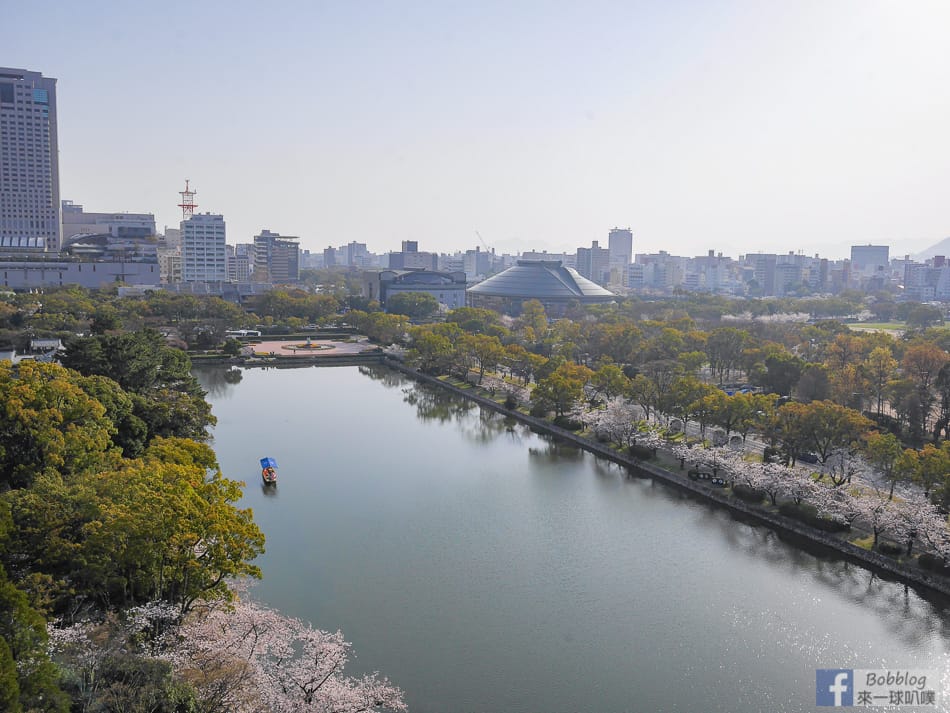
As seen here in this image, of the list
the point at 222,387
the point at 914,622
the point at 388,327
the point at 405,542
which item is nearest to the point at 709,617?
the point at 914,622

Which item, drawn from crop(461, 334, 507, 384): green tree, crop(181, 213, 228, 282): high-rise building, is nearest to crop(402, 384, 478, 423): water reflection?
crop(461, 334, 507, 384): green tree

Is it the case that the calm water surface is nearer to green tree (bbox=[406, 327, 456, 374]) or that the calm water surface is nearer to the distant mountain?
green tree (bbox=[406, 327, 456, 374])

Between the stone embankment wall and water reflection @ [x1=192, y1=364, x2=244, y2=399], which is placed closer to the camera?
the stone embankment wall

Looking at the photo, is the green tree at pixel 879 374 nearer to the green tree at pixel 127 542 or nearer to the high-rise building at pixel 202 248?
the green tree at pixel 127 542

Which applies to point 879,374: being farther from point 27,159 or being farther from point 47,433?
point 27,159

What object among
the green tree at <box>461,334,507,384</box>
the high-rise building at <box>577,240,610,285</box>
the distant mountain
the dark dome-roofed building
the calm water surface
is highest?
the distant mountain
